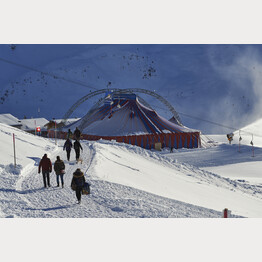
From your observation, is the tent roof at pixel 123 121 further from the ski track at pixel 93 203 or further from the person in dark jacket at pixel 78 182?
the person in dark jacket at pixel 78 182

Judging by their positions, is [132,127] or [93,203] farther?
[132,127]

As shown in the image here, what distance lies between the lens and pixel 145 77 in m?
78.3

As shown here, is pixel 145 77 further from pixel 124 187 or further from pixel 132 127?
pixel 124 187

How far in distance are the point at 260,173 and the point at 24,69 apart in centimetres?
6802

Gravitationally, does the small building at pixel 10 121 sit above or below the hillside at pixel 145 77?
below

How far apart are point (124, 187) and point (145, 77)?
66.3 m

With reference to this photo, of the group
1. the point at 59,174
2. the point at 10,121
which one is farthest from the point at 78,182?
the point at 10,121

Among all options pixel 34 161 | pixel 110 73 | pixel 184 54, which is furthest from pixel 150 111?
pixel 184 54

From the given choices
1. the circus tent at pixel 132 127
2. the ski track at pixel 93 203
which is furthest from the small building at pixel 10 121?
the ski track at pixel 93 203

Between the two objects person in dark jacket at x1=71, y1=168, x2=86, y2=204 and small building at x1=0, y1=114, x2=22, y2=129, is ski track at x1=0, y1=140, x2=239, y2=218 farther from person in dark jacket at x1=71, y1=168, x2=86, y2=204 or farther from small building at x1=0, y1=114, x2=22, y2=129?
small building at x1=0, y1=114, x2=22, y2=129

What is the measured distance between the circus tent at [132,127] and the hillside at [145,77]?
2325 cm

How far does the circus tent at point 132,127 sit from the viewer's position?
35406mm

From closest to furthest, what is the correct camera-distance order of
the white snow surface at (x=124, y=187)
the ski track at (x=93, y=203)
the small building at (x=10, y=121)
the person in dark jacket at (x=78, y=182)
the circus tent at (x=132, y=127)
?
the ski track at (x=93, y=203) → the white snow surface at (x=124, y=187) → the person in dark jacket at (x=78, y=182) → the circus tent at (x=132, y=127) → the small building at (x=10, y=121)

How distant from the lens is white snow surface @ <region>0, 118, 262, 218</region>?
36.0ft
